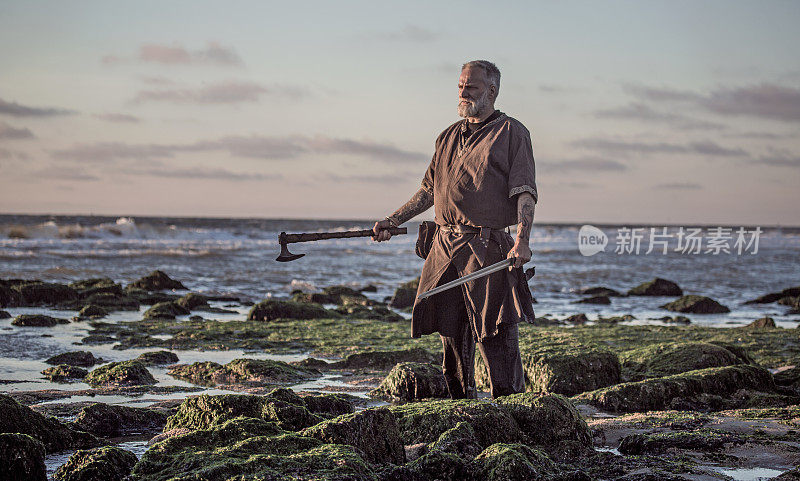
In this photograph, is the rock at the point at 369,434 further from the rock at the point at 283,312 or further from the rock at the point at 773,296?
the rock at the point at 773,296

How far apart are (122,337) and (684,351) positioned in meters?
7.15

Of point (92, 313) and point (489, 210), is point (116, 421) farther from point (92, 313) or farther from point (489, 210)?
point (92, 313)

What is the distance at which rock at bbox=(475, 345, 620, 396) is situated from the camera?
6977 millimetres

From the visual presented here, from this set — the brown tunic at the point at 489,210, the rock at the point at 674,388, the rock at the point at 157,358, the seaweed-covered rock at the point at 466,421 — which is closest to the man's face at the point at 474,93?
the brown tunic at the point at 489,210

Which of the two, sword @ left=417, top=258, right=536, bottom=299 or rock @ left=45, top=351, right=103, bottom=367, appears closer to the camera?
sword @ left=417, top=258, right=536, bottom=299

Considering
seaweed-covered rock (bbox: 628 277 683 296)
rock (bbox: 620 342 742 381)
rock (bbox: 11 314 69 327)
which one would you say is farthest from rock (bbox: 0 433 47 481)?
seaweed-covered rock (bbox: 628 277 683 296)

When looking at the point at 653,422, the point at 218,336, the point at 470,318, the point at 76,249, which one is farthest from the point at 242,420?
the point at 76,249

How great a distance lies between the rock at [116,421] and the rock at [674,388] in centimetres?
340

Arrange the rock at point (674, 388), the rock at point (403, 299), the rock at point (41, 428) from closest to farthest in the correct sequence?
the rock at point (41, 428), the rock at point (674, 388), the rock at point (403, 299)

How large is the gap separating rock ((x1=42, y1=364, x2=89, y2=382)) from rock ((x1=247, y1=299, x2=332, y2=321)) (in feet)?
19.1

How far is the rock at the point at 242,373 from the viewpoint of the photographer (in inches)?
287

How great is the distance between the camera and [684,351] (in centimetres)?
802

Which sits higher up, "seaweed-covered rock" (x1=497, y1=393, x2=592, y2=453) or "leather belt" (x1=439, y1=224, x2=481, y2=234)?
"leather belt" (x1=439, y1=224, x2=481, y2=234)

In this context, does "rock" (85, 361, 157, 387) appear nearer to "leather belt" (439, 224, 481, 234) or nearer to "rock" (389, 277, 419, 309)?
"leather belt" (439, 224, 481, 234)
